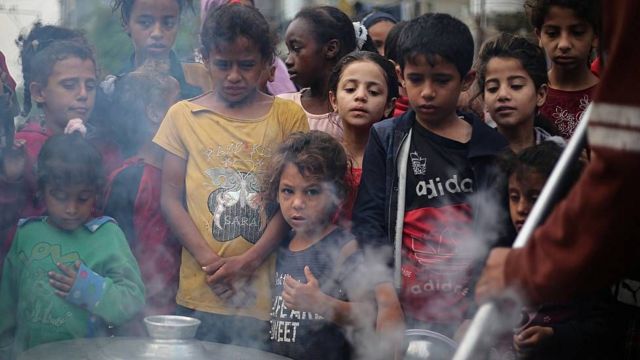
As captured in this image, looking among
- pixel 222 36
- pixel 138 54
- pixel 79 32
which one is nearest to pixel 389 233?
pixel 222 36

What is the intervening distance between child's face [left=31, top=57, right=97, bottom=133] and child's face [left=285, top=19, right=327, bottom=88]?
2.81 feet

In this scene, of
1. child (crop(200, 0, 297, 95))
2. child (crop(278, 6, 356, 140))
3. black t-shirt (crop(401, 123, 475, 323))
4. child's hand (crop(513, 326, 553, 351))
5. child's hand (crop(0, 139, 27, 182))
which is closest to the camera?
child's hand (crop(513, 326, 553, 351))

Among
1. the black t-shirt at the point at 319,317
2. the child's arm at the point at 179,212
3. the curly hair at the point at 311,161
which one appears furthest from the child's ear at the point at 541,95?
the child's arm at the point at 179,212

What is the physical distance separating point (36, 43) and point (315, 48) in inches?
44.3

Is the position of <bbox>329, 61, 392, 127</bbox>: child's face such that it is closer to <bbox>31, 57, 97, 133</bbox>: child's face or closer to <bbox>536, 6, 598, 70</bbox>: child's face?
<bbox>536, 6, 598, 70</bbox>: child's face

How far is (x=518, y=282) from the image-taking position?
231 cm

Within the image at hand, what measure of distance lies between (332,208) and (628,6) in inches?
67.4

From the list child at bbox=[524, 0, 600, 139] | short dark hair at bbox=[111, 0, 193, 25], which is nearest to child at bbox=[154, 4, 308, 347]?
short dark hair at bbox=[111, 0, 193, 25]

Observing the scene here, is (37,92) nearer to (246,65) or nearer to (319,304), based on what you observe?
(246,65)

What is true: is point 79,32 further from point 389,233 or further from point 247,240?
point 389,233

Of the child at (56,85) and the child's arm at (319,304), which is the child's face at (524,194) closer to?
the child's arm at (319,304)

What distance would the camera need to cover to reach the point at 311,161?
3.60 metres

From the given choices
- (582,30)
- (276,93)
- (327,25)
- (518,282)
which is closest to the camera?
(518,282)

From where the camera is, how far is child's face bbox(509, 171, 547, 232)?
328cm
